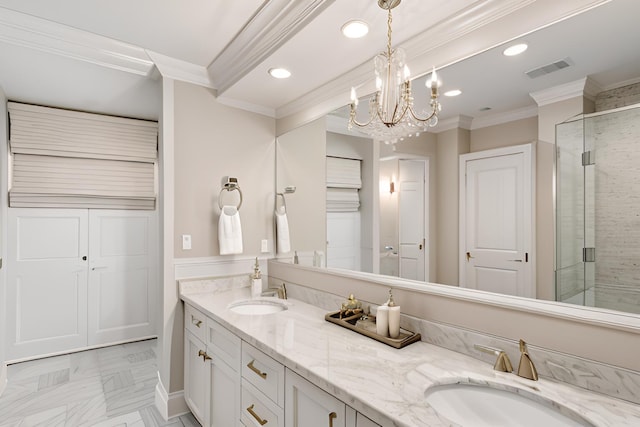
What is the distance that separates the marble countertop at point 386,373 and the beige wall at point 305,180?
0.83 metres

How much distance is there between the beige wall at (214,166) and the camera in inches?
95.3

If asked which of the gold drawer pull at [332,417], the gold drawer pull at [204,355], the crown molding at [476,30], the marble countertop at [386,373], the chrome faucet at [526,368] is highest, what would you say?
the crown molding at [476,30]

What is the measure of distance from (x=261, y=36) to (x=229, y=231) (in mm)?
1313

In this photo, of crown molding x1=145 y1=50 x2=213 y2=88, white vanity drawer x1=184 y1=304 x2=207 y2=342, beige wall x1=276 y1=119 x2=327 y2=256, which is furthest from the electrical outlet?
crown molding x1=145 y1=50 x2=213 y2=88

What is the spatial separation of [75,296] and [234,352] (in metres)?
2.74

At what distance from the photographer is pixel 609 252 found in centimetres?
110

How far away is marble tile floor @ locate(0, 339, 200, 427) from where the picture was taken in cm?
233

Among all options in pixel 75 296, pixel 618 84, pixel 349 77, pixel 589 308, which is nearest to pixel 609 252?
pixel 589 308

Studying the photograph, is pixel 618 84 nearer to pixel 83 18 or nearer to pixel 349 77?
pixel 349 77

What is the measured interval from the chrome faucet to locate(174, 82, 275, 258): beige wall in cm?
200

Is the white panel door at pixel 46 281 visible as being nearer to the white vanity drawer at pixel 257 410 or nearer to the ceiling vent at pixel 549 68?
the white vanity drawer at pixel 257 410

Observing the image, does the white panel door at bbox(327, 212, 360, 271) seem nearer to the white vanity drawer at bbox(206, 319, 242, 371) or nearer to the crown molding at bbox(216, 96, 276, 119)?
the white vanity drawer at bbox(206, 319, 242, 371)

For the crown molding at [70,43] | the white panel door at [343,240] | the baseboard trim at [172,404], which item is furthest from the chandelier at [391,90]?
the baseboard trim at [172,404]

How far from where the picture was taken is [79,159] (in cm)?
344
